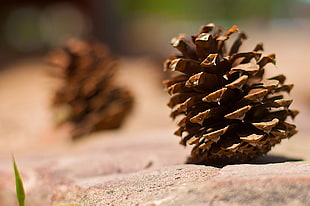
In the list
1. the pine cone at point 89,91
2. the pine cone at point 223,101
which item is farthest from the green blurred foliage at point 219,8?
the pine cone at point 223,101

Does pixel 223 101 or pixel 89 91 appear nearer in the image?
pixel 223 101

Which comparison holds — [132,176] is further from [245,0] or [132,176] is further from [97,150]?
[245,0]

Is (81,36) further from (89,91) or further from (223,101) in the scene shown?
(223,101)

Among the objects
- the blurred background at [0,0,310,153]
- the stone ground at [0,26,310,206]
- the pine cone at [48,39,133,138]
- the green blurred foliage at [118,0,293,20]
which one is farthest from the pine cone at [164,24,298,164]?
the green blurred foliage at [118,0,293,20]

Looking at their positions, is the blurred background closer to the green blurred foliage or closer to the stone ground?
the stone ground

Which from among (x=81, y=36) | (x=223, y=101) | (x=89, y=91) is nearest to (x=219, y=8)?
(x=81, y=36)

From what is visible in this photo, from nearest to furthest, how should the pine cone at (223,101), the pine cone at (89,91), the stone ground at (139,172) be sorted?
the stone ground at (139,172) < the pine cone at (223,101) < the pine cone at (89,91)

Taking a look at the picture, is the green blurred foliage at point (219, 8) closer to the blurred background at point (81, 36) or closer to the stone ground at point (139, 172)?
the blurred background at point (81, 36)
